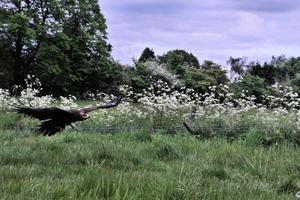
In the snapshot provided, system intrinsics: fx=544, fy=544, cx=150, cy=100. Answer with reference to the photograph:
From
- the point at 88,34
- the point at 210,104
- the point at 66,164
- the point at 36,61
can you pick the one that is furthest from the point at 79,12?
the point at 66,164

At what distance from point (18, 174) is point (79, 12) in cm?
2989

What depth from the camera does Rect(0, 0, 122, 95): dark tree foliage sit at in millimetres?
31359

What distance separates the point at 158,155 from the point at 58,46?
26339 mm

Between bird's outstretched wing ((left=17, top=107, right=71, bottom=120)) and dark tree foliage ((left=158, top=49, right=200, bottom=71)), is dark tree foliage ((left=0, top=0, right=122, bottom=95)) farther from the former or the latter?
bird's outstretched wing ((left=17, top=107, right=71, bottom=120))

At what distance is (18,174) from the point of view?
5.23 m

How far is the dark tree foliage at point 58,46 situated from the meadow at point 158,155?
62.2 feet

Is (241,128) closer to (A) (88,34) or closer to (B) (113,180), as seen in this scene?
(B) (113,180)

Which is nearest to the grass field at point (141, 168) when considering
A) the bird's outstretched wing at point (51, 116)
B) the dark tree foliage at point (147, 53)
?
the bird's outstretched wing at point (51, 116)

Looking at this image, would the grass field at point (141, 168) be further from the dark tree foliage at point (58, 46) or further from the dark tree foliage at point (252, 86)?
the dark tree foliage at point (58, 46)

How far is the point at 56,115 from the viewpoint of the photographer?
5.86m

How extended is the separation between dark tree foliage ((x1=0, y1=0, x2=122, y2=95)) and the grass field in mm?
22259

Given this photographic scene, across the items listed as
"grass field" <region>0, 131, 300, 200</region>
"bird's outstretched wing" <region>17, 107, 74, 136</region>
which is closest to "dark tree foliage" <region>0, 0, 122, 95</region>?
"grass field" <region>0, 131, 300, 200</region>

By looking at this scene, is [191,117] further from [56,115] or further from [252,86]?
[252,86]

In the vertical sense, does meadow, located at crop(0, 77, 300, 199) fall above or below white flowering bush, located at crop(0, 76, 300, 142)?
below
